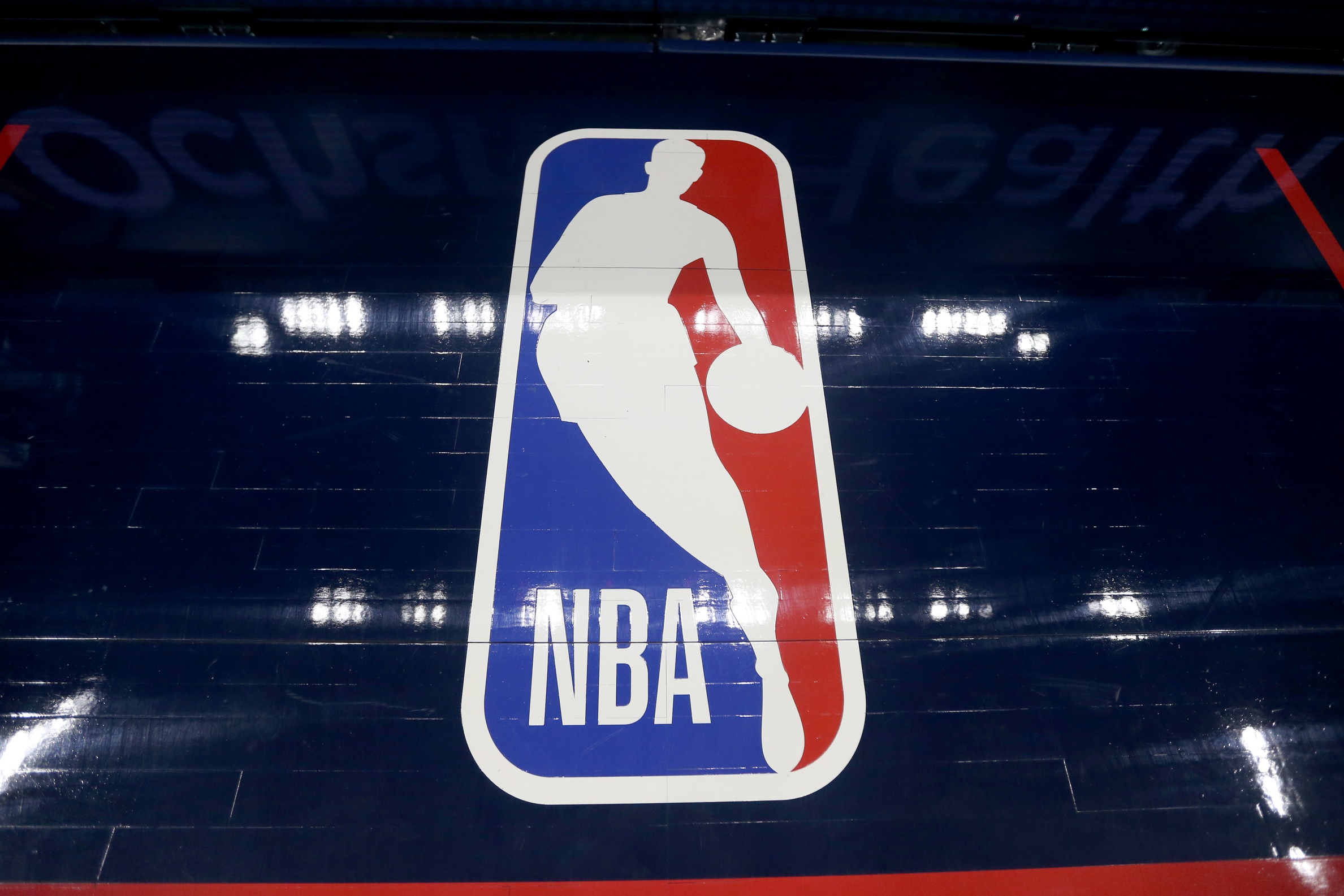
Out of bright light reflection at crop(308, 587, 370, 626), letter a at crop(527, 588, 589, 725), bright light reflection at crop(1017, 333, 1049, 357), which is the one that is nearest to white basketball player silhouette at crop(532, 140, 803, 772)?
letter a at crop(527, 588, 589, 725)

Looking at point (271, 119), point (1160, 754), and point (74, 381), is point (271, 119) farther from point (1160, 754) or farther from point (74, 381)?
point (1160, 754)

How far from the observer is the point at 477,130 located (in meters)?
3.56

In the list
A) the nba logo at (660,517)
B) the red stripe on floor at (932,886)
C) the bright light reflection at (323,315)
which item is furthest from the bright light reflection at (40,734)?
the bright light reflection at (323,315)

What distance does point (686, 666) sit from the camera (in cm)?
222

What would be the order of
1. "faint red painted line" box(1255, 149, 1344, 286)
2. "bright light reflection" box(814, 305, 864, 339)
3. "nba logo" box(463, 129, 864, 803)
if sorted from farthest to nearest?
"faint red painted line" box(1255, 149, 1344, 286) → "bright light reflection" box(814, 305, 864, 339) → "nba logo" box(463, 129, 864, 803)

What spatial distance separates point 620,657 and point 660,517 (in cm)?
50

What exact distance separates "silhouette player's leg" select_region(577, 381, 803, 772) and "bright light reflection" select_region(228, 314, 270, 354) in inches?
53.1

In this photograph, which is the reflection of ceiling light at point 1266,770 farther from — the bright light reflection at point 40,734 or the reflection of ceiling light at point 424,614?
the bright light reflection at point 40,734

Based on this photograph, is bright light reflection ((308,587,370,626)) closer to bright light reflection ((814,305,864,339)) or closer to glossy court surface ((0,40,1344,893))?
glossy court surface ((0,40,1344,893))

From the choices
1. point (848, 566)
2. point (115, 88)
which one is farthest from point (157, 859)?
point (115, 88)

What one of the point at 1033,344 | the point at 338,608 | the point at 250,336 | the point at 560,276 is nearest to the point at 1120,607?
the point at 1033,344

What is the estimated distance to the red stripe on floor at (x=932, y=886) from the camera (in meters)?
1.90

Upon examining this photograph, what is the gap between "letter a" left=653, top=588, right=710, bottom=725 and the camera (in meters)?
2.15

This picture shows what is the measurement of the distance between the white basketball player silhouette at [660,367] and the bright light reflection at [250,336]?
1085 millimetres
